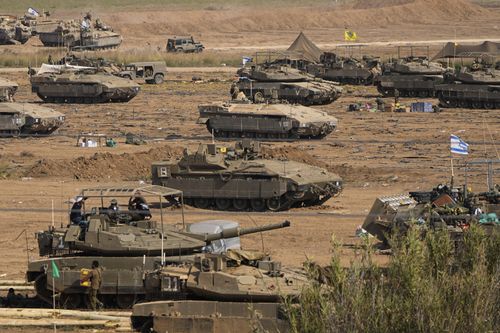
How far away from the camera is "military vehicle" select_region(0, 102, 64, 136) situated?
4538cm

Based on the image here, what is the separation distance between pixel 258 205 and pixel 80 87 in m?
26.7

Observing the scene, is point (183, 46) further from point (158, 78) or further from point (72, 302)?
point (72, 302)

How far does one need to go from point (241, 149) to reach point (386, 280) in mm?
17116

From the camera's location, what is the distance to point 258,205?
31641mm

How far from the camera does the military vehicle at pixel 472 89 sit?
179ft

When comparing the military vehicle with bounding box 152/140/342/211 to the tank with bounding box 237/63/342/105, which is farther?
the tank with bounding box 237/63/342/105

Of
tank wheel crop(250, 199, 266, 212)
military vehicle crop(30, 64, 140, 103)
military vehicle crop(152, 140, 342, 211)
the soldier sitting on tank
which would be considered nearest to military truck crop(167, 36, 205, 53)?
military vehicle crop(30, 64, 140, 103)

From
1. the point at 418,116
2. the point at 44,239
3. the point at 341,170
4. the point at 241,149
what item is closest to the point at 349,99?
the point at 418,116

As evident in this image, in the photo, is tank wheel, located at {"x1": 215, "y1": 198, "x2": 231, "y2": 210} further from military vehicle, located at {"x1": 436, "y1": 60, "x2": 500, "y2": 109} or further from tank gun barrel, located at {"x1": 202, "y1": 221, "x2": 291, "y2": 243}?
military vehicle, located at {"x1": 436, "y1": 60, "x2": 500, "y2": 109}

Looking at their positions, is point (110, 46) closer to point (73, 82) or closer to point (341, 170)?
point (73, 82)

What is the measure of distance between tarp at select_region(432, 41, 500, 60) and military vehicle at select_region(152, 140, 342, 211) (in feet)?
112

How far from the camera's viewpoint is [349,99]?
60.3m

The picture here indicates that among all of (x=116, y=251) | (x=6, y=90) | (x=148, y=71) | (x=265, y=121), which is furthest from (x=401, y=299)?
(x=148, y=71)

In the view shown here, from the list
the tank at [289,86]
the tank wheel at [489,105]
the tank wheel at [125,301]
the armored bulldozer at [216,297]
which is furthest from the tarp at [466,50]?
the armored bulldozer at [216,297]
